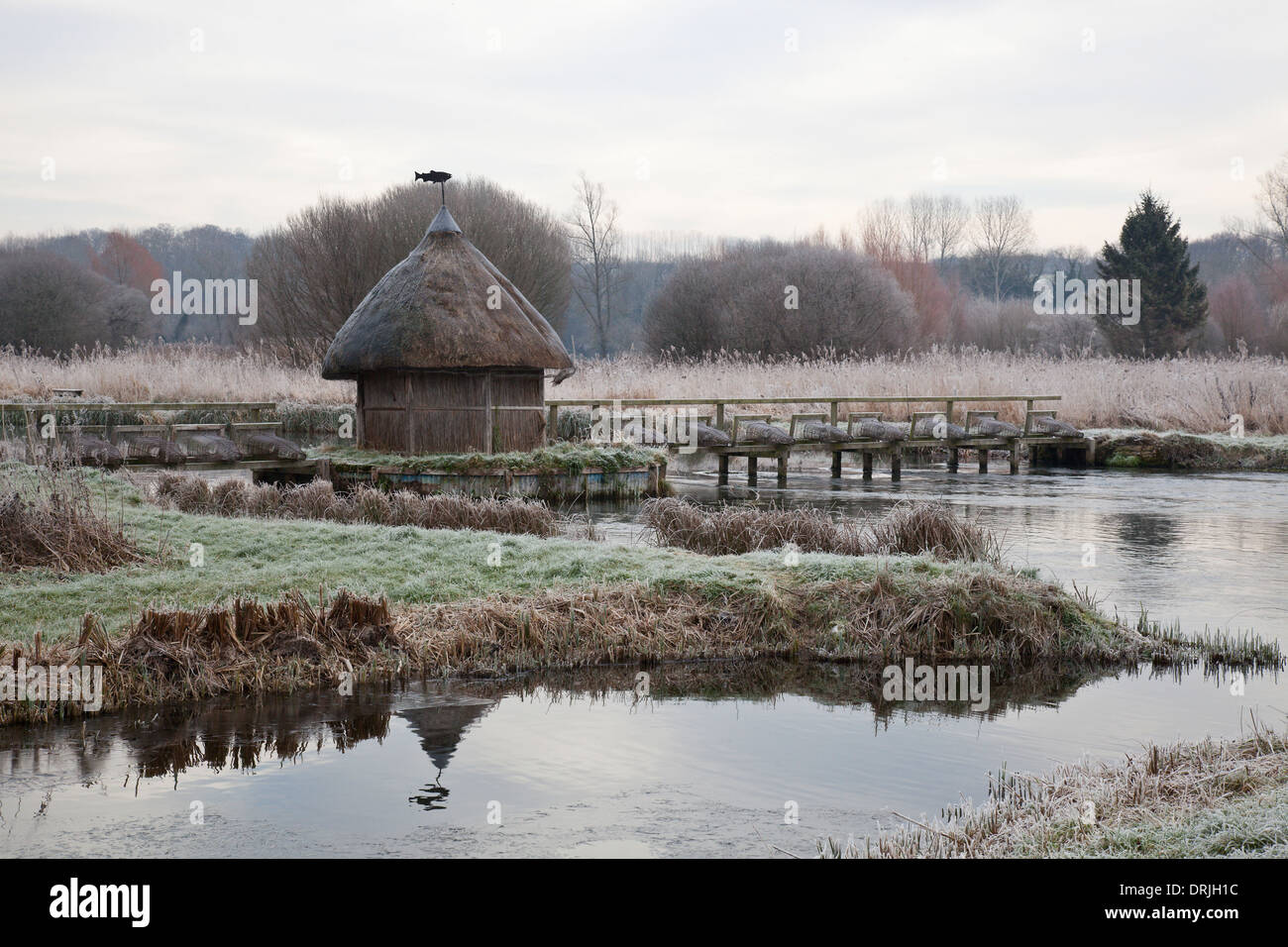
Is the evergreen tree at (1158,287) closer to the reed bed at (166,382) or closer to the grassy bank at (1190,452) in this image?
the grassy bank at (1190,452)

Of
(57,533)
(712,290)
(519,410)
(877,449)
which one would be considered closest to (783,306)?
(712,290)

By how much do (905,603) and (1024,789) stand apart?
3.16 meters

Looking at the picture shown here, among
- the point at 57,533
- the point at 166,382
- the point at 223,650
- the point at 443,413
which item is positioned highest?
the point at 166,382

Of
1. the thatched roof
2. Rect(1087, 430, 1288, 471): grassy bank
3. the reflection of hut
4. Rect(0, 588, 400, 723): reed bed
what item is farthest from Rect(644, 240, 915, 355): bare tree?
the reflection of hut

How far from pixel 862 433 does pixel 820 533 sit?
1182 cm

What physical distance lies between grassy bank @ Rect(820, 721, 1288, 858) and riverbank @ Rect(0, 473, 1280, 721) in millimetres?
2469

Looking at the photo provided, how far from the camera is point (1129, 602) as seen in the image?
10.2m

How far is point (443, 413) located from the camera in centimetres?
1822

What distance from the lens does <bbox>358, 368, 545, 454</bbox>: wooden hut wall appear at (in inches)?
714

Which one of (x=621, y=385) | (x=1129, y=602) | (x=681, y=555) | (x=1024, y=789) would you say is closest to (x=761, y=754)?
(x=1024, y=789)

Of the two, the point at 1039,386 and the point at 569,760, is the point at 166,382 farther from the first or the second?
the point at 569,760

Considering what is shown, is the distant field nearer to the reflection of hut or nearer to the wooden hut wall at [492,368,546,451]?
the wooden hut wall at [492,368,546,451]
